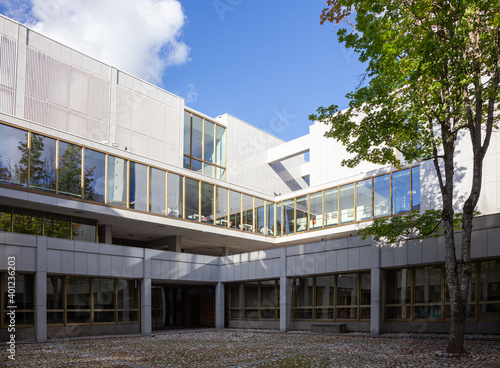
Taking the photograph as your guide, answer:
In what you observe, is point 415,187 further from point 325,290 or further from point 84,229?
point 84,229

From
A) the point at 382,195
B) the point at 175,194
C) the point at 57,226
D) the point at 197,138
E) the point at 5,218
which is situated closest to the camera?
the point at 5,218

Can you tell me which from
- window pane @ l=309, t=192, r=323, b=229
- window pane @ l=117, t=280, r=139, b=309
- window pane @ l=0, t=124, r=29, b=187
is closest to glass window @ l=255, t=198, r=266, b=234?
window pane @ l=309, t=192, r=323, b=229

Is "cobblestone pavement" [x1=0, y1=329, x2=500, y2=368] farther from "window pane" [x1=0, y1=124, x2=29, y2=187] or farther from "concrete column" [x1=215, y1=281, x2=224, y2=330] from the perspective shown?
"concrete column" [x1=215, y1=281, x2=224, y2=330]

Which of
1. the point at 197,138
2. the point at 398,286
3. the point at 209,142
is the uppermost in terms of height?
the point at 197,138

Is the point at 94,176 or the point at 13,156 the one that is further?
the point at 94,176

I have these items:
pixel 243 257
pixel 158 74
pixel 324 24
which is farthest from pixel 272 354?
pixel 158 74

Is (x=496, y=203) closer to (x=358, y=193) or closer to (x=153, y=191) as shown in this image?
(x=358, y=193)

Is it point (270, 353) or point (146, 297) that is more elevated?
point (146, 297)

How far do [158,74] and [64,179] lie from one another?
45.2 feet

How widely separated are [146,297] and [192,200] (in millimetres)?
7276

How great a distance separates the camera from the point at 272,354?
1530cm

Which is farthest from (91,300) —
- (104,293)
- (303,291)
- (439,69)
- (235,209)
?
(439,69)

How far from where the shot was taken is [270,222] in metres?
36.0

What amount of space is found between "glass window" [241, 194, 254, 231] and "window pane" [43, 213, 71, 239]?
12596 millimetres
